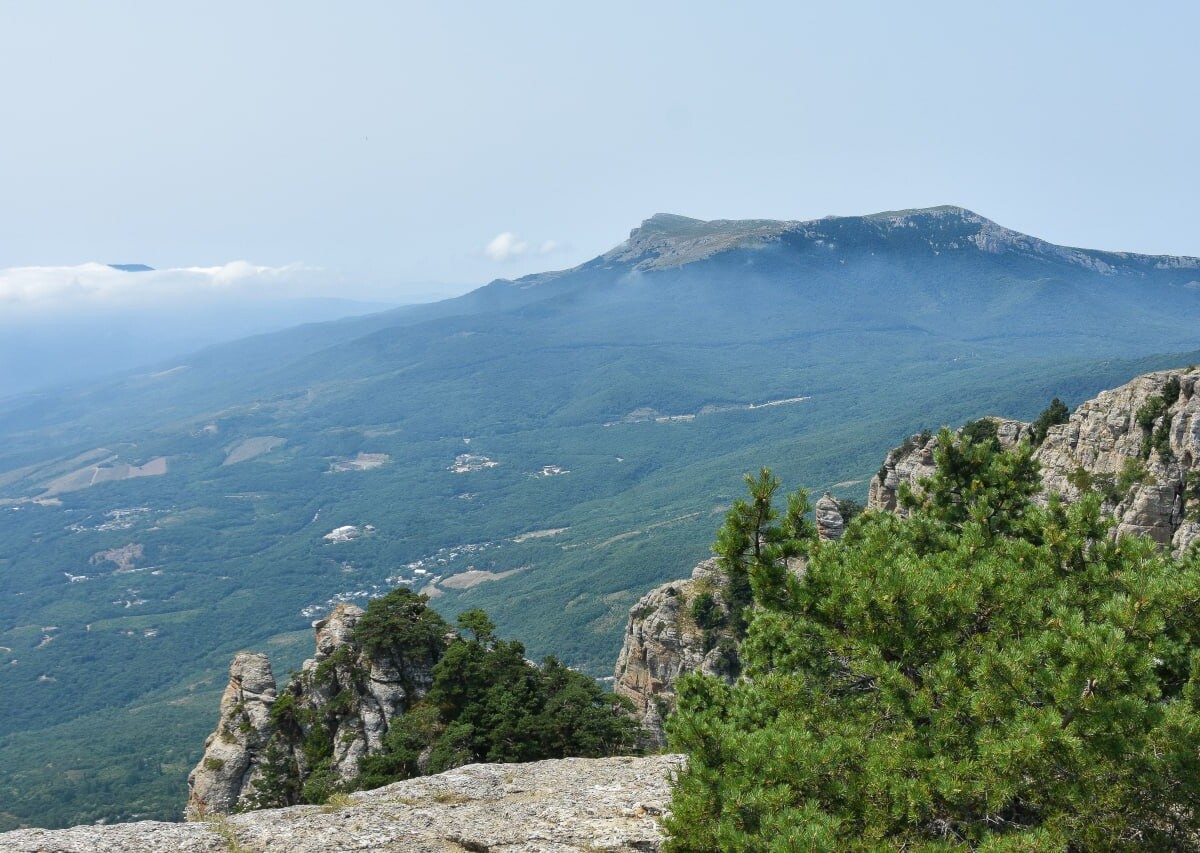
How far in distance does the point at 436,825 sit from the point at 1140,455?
34.5 metres

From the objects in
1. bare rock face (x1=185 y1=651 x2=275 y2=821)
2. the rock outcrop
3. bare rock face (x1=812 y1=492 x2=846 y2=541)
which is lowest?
bare rock face (x1=185 y1=651 x2=275 y2=821)

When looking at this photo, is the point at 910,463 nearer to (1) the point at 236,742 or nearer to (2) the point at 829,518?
(2) the point at 829,518

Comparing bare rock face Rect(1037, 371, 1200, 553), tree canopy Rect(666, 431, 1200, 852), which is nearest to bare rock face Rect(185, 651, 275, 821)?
tree canopy Rect(666, 431, 1200, 852)

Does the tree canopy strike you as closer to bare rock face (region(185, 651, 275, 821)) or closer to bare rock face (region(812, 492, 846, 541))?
bare rock face (region(185, 651, 275, 821))

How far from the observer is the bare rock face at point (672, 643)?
4150 cm

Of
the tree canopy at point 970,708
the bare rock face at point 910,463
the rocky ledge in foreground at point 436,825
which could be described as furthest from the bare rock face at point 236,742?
the bare rock face at point 910,463

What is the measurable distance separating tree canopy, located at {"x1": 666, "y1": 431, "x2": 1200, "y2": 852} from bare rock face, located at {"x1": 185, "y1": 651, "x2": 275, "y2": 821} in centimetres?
2984

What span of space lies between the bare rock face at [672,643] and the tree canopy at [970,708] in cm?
2938

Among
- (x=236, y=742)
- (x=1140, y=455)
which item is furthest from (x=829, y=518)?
(x=236, y=742)

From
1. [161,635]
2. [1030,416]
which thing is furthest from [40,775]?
[1030,416]

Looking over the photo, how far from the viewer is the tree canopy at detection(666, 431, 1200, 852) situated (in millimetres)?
8766

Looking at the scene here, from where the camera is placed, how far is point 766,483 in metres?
12.8

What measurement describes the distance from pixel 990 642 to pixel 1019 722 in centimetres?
160

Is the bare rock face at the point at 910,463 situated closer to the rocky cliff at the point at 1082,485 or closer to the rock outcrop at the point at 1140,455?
the rocky cliff at the point at 1082,485
